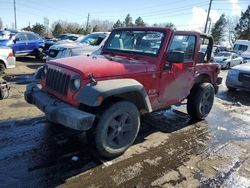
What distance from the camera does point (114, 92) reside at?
3.78 meters

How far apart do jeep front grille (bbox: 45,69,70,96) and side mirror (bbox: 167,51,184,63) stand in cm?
185

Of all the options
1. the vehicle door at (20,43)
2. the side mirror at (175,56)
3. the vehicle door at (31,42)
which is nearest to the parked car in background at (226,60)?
the vehicle door at (31,42)

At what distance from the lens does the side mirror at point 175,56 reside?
4.56 metres

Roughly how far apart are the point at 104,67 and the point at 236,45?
95.2ft

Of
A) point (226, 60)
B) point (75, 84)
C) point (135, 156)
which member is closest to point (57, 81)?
point (75, 84)

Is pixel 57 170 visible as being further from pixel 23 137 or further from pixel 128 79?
pixel 128 79

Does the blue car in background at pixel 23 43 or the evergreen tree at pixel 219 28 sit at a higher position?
the evergreen tree at pixel 219 28

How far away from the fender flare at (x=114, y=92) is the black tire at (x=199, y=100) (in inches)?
82.3

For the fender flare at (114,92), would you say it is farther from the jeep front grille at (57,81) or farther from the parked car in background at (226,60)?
the parked car in background at (226,60)

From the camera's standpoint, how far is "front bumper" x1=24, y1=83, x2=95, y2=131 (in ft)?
11.6

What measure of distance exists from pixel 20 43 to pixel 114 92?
1368cm

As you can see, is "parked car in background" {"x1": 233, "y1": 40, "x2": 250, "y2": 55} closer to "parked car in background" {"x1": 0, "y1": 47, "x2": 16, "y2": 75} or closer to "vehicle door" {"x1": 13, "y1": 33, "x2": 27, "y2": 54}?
"vehicle door" {"x1": 13, "y1": 33, "x2": 27, "y2": 54}

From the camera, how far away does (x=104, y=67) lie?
13.4 feet

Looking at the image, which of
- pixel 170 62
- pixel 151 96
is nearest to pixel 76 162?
pixel 151 96
